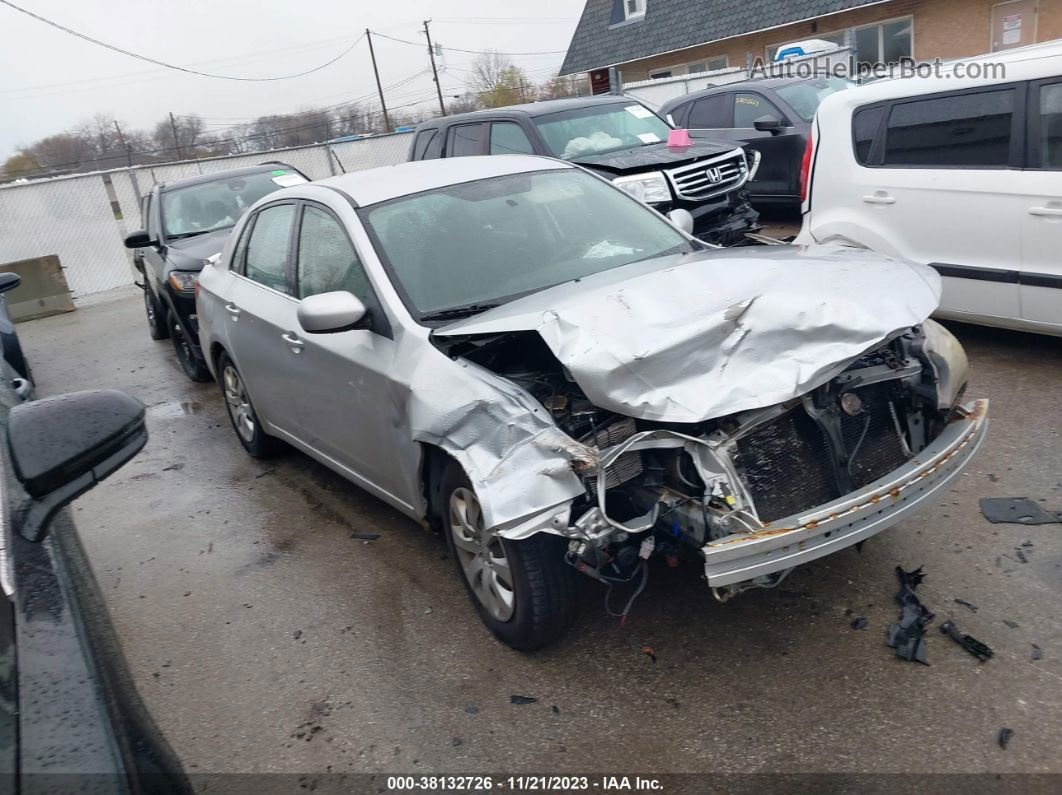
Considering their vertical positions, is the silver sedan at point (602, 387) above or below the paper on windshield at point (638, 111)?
below

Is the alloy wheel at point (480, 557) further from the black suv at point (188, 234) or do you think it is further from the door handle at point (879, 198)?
the black suv at point (188, 234)

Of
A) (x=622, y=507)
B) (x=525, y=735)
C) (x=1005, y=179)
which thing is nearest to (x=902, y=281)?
(x=622, y=507)

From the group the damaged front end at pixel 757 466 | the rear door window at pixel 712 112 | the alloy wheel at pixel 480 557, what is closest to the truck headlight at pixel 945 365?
the damaged front end at pixel 757 466

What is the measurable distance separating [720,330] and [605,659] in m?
1.33

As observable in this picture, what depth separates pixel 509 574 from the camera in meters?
3.27

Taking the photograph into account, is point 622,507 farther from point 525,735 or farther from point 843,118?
point 843,118

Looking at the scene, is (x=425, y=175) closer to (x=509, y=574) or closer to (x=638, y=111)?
(x=509, y=574)

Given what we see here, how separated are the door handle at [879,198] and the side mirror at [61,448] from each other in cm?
543

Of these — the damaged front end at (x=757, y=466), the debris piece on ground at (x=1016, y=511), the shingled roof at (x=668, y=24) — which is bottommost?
the debris piece on ground at (x=1016, y=511)

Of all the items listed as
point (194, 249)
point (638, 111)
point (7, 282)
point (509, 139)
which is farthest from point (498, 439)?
point (638, 111)

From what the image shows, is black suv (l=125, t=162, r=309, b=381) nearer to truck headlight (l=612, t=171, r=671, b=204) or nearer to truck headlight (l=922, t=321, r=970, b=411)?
truck headlight (l=612, t=171, r=671, b=204)

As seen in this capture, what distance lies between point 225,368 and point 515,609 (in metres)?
3.49

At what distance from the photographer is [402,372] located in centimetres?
362

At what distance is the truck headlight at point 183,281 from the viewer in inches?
314
